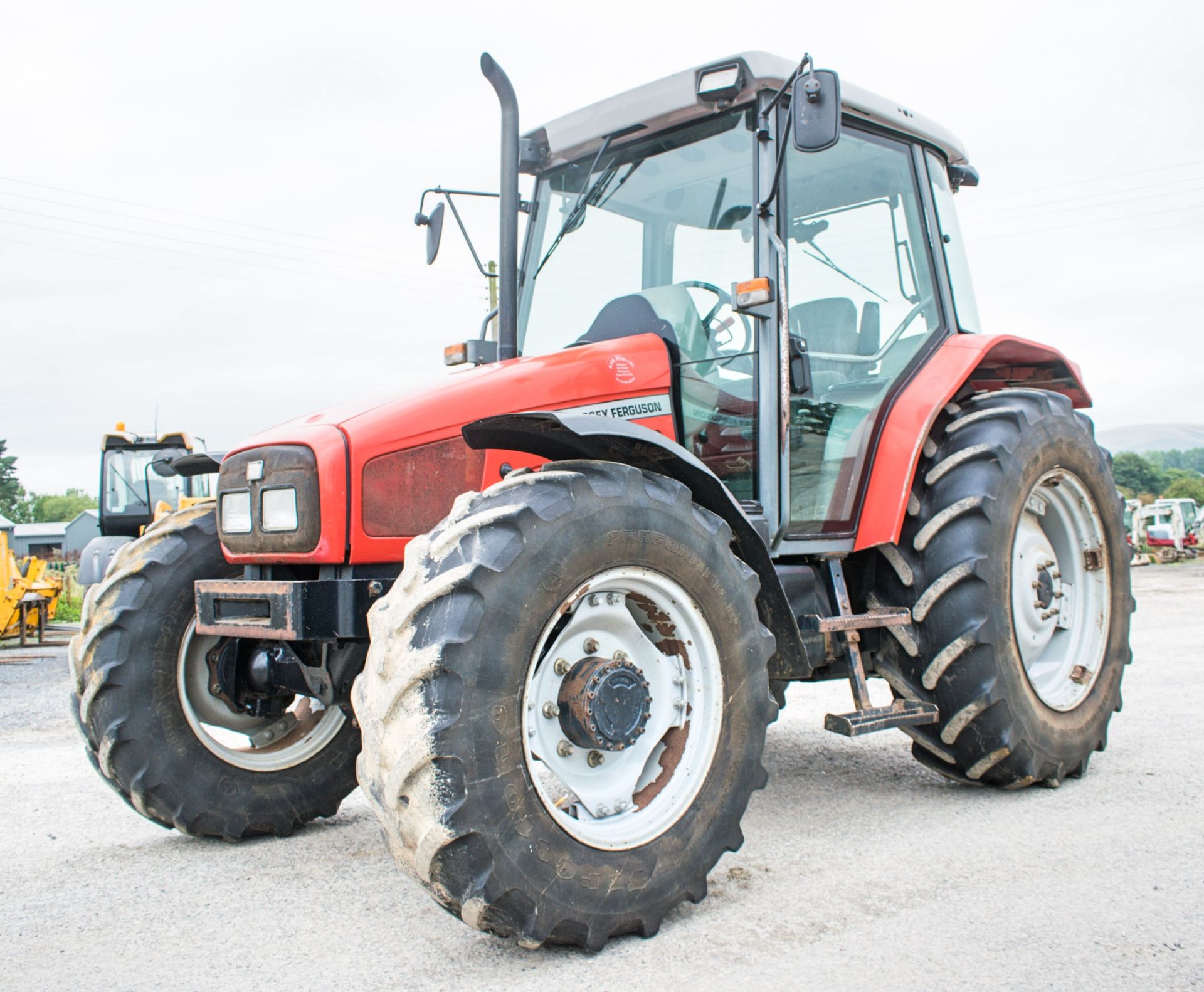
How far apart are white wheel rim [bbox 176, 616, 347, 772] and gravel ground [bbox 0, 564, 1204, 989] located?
0.29 meters

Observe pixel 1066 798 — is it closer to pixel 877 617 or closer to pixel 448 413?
pixel 877 617

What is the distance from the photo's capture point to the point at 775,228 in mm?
3734

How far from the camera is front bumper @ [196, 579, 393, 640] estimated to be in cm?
291

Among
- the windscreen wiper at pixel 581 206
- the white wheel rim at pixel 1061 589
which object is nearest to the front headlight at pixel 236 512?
the windscreen wiper at pixel 581 206

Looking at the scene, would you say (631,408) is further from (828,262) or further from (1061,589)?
(1061,589)

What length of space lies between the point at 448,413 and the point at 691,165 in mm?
1431

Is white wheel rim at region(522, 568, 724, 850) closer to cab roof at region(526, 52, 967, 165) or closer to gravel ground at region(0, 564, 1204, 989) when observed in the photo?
gravel ground at region(0, 564, 1204, 989)

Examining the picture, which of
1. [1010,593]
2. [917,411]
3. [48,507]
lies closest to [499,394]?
[917,411]

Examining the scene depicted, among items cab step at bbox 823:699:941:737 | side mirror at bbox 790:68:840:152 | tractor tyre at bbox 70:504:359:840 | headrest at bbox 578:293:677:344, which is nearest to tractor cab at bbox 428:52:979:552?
headrest at bbox 578:293:677:344

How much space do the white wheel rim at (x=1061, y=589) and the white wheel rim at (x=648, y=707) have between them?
1.80 m

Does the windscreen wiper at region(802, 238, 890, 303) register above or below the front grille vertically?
above

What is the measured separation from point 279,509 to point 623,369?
4.01 ft

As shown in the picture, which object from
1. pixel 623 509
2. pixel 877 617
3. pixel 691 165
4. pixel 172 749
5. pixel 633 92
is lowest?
pixel 172 749

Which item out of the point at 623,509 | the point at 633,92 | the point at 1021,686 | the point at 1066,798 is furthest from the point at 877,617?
the point at 633,92
